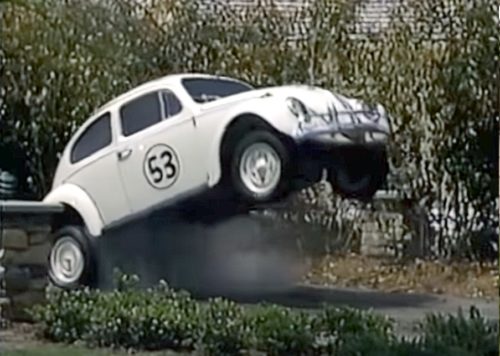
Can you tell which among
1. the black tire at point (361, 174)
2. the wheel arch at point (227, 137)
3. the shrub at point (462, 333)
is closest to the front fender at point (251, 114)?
the wheel arch at point (227, 137)

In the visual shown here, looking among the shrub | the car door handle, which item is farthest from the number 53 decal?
the shrub

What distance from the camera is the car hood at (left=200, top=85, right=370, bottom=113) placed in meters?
7.31

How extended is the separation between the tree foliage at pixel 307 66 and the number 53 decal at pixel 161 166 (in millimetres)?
423

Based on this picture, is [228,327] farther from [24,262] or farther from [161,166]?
[24,262]

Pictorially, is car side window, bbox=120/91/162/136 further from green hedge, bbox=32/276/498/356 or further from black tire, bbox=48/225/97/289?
green hedge, bbox=32/276/498/356

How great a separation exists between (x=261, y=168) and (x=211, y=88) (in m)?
0.54

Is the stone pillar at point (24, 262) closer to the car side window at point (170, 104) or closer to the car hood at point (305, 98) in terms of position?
the car side window at point (170, 104)

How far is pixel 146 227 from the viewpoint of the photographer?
7.61 meters

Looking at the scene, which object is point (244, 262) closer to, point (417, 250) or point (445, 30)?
point (417, 250)

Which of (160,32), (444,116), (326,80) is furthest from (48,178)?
(444,116)

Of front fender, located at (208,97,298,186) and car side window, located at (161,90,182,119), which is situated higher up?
car side window, located at (161,90,182,119)

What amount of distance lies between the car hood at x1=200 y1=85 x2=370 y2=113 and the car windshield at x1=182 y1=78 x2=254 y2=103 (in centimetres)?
3

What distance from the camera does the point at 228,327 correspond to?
7488 mm

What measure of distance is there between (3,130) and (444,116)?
2.41 m
